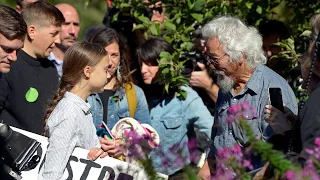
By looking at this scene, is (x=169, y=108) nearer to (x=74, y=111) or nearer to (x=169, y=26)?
(x=169, y=26)

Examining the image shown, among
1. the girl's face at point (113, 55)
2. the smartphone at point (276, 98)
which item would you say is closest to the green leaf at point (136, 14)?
the girl's face at point (113, 55)

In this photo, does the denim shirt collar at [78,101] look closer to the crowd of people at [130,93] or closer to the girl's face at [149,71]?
the crowd of people at [130,93]

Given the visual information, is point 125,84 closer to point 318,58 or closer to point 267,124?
point 267,124

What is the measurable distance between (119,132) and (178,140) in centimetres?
101

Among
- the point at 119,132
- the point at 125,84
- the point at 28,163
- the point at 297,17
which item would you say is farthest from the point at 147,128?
the point at 297,17

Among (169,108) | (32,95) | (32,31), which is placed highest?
(32,31)

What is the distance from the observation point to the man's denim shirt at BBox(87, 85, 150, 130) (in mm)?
5938

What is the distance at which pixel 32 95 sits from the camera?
5.57 metres

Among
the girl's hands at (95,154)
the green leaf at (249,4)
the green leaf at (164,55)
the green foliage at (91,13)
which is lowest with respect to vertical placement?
the green foliage at (91,13)

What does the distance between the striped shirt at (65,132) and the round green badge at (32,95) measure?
25.8 inches

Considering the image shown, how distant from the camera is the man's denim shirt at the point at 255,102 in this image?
15.6ft

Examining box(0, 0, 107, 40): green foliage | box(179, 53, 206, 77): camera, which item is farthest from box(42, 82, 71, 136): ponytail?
box(0, 0, 107, 40): green foliage

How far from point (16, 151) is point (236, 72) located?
1.41 m

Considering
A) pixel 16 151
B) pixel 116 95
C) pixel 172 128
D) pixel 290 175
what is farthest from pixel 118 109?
pixel 290 175
